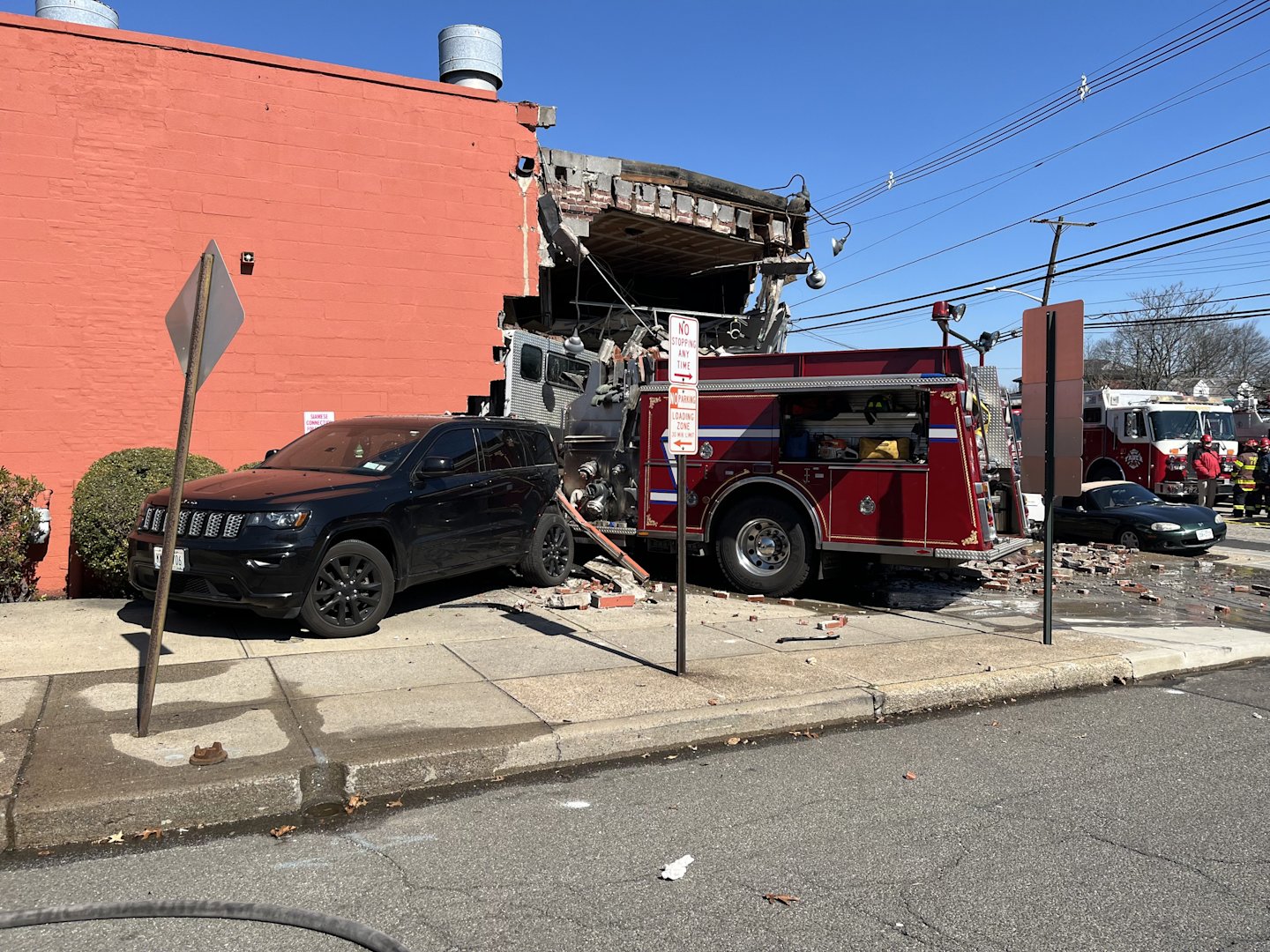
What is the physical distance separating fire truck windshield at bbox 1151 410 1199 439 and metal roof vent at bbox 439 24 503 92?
702 inches

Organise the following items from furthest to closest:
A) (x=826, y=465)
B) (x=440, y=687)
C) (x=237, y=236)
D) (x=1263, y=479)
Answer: (x=1263, y=479) < (x=237, y=236) < (x=826, y=465) < (x=440, y=687)

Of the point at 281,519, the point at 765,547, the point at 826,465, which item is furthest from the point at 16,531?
the point at 826,465

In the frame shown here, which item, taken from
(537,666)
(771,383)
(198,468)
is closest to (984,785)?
(537,666)

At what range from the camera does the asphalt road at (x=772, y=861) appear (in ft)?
11.2

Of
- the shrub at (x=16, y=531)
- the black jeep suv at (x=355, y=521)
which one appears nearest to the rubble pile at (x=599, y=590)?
A: the black jeep suv at (x=355, y=521)

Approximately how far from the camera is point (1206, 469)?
845 inches

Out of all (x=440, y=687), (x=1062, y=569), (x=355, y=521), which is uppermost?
(x=355, y=521)

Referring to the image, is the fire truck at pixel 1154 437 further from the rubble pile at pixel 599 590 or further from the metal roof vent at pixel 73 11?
the metal roof vent at pixel 73 11

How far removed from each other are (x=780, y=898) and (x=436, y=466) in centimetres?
532

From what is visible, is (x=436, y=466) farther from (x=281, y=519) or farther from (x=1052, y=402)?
(x=1052, y=402)

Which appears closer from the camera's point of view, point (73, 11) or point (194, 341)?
point (194, 341)

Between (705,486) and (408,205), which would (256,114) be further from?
(705,486)

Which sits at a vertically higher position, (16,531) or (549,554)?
(16,531)

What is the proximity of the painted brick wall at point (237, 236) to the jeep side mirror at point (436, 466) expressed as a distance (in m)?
3.55
